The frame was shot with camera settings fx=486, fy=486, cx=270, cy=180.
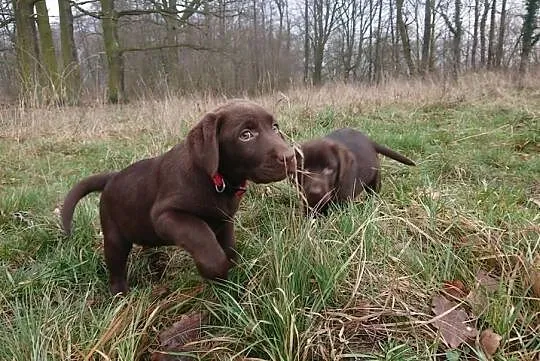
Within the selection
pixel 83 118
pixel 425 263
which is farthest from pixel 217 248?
pixel 83 118

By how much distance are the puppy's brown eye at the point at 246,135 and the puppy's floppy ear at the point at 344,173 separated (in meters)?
1.52

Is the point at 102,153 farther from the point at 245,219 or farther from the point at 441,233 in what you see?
the point at 441,233

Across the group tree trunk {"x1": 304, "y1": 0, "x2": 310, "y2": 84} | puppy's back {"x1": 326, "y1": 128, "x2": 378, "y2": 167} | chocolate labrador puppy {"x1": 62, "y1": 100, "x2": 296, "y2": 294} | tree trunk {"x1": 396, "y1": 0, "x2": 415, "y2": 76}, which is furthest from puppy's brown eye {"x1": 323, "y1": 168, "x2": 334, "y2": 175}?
tree trunk {"x1": 304, "y1": 0, "x2": 310, "y2": 84}

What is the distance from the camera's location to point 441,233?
Result: 8.49 ft

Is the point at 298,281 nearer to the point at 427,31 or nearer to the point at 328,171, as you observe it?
the point at 328,171

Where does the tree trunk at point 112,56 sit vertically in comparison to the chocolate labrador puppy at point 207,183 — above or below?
above

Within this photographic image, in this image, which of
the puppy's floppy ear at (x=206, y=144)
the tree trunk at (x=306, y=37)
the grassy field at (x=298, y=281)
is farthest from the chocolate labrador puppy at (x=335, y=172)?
the tree trunk at (x=306, y=37)

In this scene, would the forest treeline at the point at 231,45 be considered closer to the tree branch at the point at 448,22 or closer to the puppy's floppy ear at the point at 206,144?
the tree branch at the point at 448,22

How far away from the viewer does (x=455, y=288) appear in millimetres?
2211

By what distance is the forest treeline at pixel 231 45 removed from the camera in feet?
50.4

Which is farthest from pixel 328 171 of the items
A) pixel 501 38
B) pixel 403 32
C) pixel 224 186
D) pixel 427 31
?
pixel 501 38

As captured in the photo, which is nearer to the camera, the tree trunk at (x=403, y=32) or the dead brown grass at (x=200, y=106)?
the dead brown grass at (x=200, y=106)

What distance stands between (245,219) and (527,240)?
173 centimetres

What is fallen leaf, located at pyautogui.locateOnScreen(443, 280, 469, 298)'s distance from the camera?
2182 millimetres
